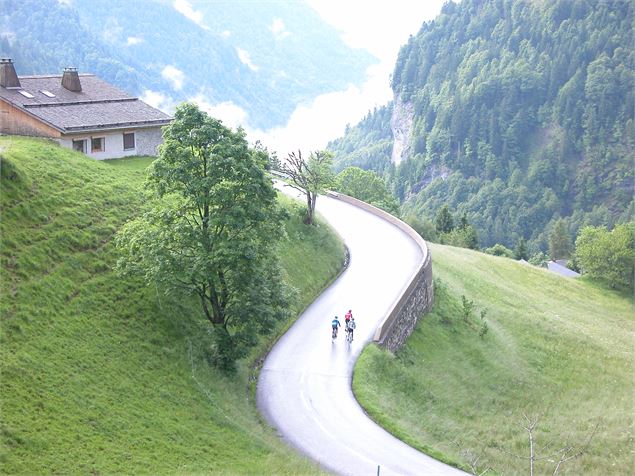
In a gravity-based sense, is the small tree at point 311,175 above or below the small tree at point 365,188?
above

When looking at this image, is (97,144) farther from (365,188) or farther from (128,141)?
(365,188)

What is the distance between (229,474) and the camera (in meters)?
23.3

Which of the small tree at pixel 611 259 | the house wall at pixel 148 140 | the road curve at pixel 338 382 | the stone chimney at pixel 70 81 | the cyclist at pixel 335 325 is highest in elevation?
the stone chimney at pixel 70 81

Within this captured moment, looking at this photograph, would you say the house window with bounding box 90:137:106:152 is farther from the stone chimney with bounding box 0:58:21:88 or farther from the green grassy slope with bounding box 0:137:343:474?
the green grassy slope with bounding box 0:137:343:474

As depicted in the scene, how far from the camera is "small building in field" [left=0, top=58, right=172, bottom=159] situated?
43594 millimetres

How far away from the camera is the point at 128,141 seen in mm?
47719

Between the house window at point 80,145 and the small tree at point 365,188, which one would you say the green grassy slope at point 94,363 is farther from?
the small tree at point 365,188

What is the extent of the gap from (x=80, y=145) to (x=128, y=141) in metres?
3.61

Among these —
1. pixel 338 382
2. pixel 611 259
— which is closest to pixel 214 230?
pixel 338 382

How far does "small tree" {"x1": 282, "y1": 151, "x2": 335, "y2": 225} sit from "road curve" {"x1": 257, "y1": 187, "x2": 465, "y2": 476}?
4.46 m

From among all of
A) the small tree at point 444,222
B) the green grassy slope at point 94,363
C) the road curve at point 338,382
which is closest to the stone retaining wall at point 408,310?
the road curve at point 338,382

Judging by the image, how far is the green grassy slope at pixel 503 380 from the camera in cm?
3328

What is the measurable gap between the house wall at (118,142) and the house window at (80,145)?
179 millimetres

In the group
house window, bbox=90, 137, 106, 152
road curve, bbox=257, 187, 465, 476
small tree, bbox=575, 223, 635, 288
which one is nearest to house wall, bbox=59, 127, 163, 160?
house window, bbox=90, 137, 106, 152
